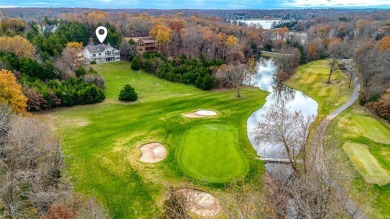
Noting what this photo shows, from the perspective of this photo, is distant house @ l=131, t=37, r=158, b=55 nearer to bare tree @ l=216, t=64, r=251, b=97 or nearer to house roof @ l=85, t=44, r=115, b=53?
house roof @ l=85, t=44, r=115, b=53

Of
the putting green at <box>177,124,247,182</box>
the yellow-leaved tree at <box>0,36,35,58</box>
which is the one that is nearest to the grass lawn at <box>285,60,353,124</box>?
the putting green at <box>177,124,247,182</box>

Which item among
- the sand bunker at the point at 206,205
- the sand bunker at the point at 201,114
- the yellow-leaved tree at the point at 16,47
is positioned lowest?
the sand bunker at the point at 206,205

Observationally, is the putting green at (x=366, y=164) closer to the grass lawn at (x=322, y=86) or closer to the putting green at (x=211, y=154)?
the grass lawn at (x=322, y=86)

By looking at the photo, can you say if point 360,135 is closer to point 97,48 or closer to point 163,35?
point 163,35

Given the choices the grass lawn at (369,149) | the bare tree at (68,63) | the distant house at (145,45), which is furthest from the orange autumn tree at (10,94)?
the distant house at (145,45)

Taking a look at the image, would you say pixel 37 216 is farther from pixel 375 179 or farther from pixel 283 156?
pixel 375 179

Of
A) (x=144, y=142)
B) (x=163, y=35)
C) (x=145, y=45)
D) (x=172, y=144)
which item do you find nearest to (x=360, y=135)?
(x=172, y=144)
